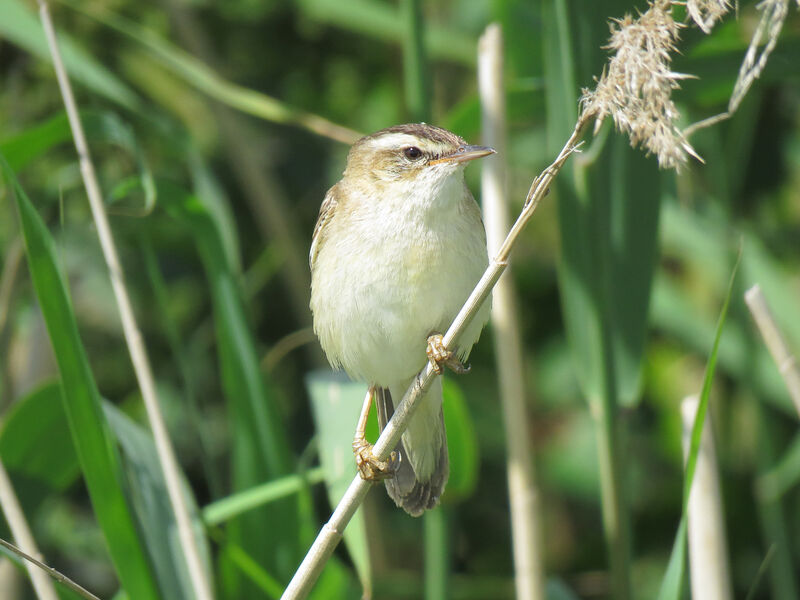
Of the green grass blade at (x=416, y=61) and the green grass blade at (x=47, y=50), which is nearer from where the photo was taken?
the green grass blade at (x=416, y=61)

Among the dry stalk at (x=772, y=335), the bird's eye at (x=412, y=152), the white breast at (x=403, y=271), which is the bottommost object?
the dry stalk at (x=772, y=335)

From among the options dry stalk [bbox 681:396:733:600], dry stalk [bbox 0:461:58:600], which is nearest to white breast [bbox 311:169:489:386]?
dry stalk [bbox 681:396:733:600]

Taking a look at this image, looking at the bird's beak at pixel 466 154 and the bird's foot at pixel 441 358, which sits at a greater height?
the bird's beak at pixel 466 154

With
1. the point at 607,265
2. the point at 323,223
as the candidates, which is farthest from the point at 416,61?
the point at 607,265

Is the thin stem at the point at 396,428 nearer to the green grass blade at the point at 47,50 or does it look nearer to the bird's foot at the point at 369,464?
the bird's foot at the point at 369,464

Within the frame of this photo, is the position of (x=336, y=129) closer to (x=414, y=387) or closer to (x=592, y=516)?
(x=414, y=387)

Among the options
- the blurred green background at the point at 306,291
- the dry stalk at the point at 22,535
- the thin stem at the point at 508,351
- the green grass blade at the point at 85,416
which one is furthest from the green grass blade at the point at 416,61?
the dry stalk at the point at 22,535
